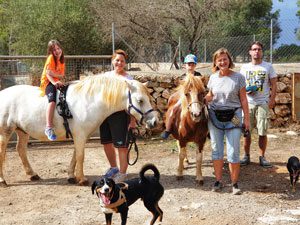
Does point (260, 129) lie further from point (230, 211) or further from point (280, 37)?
point (280, 37)

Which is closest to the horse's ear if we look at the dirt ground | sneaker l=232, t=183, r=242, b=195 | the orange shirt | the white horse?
the white horse

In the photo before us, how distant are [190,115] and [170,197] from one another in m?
1.16

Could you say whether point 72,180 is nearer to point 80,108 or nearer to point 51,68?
point 80,108

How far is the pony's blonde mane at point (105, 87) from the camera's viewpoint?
5191 millimetres

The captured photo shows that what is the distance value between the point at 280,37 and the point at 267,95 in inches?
293

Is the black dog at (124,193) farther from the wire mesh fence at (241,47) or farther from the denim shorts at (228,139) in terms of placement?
the wire mesh fence at (241,47)

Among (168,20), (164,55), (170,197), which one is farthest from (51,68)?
(168,20)

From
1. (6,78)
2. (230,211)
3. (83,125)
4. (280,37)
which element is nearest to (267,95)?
(230,211)

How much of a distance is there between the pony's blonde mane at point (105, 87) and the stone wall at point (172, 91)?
3.30 metres

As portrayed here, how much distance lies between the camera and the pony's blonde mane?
519cm

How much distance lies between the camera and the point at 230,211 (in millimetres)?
4477

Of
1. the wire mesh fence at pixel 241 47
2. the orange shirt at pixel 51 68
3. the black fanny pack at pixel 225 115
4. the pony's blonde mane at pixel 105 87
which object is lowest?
the black fanny pack at pixel 225 115

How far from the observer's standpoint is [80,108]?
540cm

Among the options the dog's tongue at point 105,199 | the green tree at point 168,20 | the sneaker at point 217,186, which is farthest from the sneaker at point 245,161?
the green tree at point 168,20
